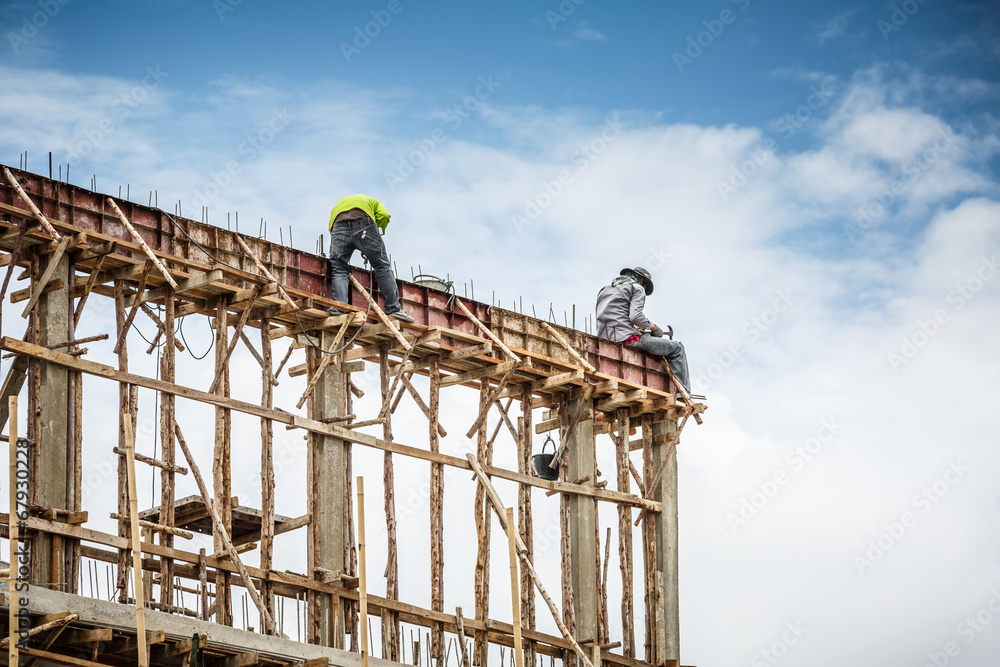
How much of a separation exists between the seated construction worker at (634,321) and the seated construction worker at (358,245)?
4773 mm

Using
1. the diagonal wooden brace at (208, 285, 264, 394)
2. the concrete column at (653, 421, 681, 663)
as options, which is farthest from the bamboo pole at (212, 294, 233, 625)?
the concrete column at (653, 421, 681, 663)

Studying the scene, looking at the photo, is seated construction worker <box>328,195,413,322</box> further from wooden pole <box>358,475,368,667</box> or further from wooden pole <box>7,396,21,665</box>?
wooden pole <box>7,396,21,665</box>

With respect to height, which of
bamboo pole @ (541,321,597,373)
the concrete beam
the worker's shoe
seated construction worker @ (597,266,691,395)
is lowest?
the concrete beam

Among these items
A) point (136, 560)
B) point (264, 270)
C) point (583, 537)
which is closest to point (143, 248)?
point (264, 270)

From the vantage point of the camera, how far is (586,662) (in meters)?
23.2

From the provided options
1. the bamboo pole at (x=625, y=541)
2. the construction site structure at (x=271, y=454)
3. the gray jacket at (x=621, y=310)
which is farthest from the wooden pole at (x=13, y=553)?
the gray jacket at (x=621, y=310)

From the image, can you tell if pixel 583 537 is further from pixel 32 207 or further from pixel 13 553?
pixel 13 553

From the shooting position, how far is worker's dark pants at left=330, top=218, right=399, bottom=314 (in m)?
23.7

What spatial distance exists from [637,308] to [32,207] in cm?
1072

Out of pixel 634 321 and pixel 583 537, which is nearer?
pixel 583 537

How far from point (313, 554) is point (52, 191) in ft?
19.5

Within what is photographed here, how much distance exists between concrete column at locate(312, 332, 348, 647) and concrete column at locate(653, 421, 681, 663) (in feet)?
20.6

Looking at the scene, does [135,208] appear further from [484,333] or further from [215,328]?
[484,333]

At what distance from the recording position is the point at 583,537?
25.6m
